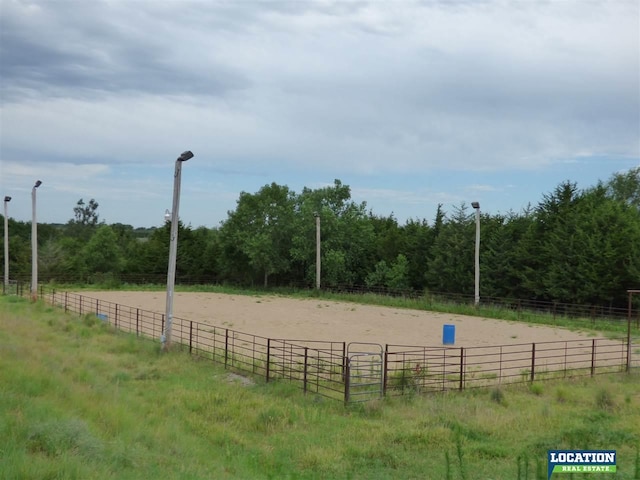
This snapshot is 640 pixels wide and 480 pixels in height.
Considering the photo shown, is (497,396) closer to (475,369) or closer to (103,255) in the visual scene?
(475,369)

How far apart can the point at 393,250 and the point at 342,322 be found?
24.1 m

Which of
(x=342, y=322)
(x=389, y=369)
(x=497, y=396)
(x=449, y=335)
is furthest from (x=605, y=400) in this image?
(x=342, y=322)

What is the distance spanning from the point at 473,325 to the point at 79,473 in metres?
25.7

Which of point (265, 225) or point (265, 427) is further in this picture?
point (265, 225)

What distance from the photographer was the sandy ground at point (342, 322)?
24953 millimetres

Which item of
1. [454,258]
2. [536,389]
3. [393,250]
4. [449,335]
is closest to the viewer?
[536,389]

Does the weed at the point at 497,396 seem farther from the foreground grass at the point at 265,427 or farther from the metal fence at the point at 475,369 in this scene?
the metal fence at the point at 475,369

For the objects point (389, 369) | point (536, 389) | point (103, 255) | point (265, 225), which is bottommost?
point (536, 389)

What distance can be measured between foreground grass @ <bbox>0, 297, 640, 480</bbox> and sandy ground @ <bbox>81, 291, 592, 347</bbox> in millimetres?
9043

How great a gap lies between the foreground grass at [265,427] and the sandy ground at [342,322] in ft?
29.7

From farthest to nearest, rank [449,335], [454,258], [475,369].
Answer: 1. [454,258]
2. [449,335]
3. [475,369]

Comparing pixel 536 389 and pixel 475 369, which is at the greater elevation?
pixel 536 389

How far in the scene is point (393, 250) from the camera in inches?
2114

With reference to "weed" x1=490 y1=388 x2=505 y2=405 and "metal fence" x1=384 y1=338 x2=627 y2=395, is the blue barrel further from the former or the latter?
"weed" x1=490 y1=388 x2=505 y2=405
